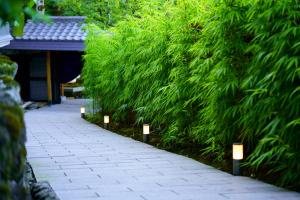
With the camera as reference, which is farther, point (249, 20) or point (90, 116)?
point (90, 116)

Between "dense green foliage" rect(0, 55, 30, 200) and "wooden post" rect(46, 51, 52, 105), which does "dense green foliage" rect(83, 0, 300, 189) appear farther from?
"wooden post" rect(46, 51, 52, 105)

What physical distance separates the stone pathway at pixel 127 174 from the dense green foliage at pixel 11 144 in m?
2.38

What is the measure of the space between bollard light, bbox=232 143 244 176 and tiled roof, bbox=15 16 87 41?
1340cm

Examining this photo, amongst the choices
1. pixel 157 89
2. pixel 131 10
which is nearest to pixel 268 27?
pixel 157 89

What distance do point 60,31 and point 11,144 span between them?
17.9 meters

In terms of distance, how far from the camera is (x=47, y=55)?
2041 cm

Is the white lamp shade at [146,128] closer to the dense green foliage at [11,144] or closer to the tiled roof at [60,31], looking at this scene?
the dense green foliage at [11,144]

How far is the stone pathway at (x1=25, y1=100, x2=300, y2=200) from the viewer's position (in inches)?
200

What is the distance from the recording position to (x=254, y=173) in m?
6.14

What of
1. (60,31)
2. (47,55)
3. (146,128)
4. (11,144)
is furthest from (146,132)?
(47,55)

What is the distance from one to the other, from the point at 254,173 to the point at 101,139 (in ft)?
15.6

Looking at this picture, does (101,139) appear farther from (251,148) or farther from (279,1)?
(279,1)

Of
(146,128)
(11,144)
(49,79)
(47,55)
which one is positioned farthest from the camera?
(49,79)

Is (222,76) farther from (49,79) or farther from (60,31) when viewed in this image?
(49,79)
